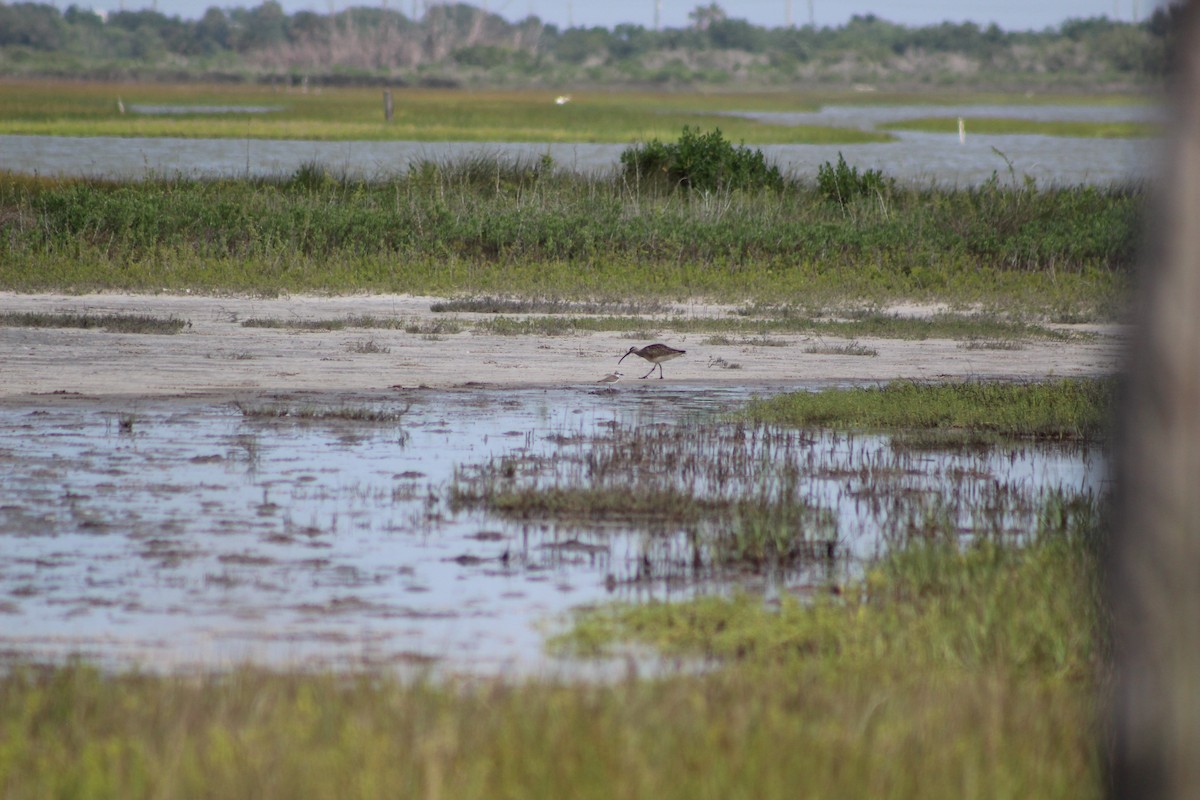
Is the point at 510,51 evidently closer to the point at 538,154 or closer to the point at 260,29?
the point at 260,29

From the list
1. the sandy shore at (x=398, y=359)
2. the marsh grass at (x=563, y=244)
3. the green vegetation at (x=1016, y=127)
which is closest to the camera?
the sandy shore at (x=398, y=359)

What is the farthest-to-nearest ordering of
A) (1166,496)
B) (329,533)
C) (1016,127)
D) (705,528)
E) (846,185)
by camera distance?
(1016,127)
(846,185)
(705,528)
(329,533)
(1166,496)

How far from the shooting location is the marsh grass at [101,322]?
1518 cm

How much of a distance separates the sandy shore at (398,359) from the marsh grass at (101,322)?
186mm

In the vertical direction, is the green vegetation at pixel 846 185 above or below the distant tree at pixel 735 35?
below

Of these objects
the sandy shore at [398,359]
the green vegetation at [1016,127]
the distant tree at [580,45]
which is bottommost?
the sandy shore at [398,359]

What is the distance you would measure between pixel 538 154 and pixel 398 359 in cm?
2005

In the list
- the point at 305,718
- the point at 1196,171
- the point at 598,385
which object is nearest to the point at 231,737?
the point at 305,718

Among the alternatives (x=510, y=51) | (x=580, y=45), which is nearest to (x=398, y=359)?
(x=510, y=51)

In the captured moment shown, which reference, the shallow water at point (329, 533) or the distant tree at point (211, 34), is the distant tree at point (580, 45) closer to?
the distant tree at point (211, 34)

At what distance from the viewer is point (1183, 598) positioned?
10.5 ft

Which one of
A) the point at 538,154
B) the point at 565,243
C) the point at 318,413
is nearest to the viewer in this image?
the point at 318,413

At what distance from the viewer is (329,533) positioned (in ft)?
25.2

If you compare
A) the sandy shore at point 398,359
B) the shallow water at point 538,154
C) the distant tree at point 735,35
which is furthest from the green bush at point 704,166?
the distant tree at point 735,35
